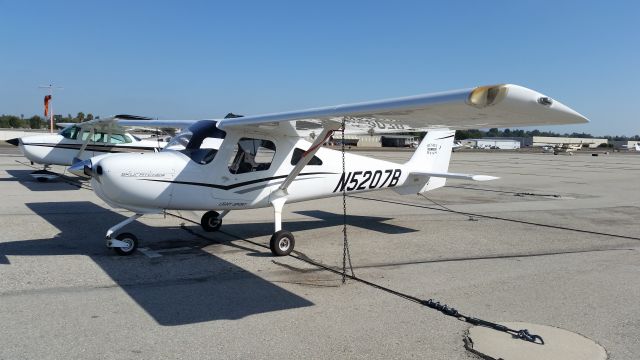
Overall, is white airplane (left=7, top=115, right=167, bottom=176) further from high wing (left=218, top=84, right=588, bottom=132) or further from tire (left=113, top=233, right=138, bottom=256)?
high wing (left=218, top=84, right=588, bottom=132)

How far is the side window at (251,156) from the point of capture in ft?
26.1

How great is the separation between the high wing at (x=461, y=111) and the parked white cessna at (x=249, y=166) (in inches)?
0.6

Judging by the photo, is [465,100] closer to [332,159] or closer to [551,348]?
[551,348]

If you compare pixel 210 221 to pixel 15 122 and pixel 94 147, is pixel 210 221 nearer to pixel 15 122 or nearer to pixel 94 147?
pixel 94 147

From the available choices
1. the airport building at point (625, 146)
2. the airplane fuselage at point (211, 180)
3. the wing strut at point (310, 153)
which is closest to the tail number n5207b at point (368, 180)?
the airplane fuselage at point (211, 180)

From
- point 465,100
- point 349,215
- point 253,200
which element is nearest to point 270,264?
point 253,200

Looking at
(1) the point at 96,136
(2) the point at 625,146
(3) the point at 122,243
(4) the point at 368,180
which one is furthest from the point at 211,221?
(2) the point at 625,146

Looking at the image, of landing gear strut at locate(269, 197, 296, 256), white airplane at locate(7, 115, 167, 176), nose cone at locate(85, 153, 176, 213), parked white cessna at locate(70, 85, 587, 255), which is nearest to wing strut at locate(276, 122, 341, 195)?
parked white cessna at locate(70, 85, 587, 255)

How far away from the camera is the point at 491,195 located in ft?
55.3

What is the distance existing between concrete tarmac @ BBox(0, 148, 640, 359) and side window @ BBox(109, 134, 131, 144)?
7293 mm

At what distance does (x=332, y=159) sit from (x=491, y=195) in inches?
372

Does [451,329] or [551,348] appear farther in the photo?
[451,329]

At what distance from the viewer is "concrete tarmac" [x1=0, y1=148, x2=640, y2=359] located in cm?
434

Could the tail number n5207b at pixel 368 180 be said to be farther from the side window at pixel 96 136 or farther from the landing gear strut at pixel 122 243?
the side window at pixel 96 136
